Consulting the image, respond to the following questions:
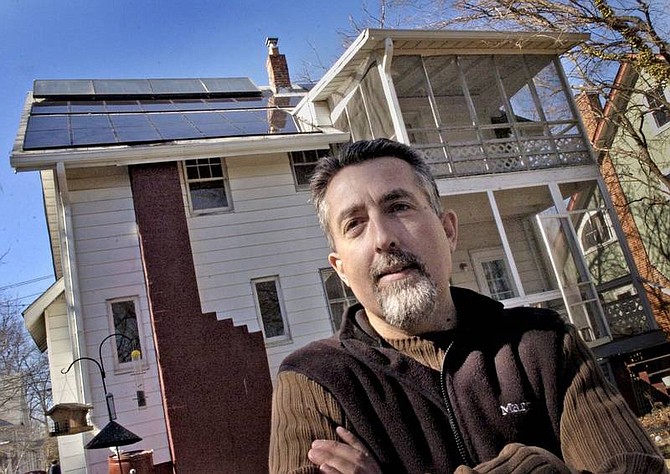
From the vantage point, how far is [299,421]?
1.42 m

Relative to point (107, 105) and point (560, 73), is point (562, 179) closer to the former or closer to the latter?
point (560, 73)

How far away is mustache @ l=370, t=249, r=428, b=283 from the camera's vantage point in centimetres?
161

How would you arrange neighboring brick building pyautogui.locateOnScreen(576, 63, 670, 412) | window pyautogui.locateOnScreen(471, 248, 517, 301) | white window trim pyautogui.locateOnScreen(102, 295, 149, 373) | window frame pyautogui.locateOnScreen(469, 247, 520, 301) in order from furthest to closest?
neighboring brick building pyautogui.locateOnScreen(576, 63, 670, 412), window pyautogui.locateOnScreen(471, 248, 517, 301), window frame pyautogui.locateOnScreen(469, 247, 520, 301), white window trim pyautogui.locateOnScreen(102, 295, 149, 373)

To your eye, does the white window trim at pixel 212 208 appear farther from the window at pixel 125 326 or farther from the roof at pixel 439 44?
the roof at pixel 439 44

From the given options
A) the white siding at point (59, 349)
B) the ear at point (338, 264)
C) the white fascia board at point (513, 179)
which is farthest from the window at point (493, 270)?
the ear at point (338, 264)

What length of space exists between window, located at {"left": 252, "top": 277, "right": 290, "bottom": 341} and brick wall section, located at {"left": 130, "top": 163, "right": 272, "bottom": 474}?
0.67 metres

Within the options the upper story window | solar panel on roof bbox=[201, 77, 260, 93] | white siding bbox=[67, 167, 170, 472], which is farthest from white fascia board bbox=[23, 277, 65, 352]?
solar panel on roof bbox=[201, 77, 260, 93]

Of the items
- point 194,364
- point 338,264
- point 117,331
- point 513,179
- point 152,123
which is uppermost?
point 152,123

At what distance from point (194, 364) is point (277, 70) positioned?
9530mm

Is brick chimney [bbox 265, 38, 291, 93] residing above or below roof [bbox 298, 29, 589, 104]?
above

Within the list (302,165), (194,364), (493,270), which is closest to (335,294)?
(302,165)

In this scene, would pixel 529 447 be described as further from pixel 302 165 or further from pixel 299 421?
pixel 302 165

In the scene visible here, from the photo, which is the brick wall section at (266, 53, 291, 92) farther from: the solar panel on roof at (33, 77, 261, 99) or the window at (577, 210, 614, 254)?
the window at (577, 210, 614, 254)

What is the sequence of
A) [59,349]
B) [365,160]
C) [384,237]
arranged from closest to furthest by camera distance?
[384,237] < [365,160] < [59,349]
